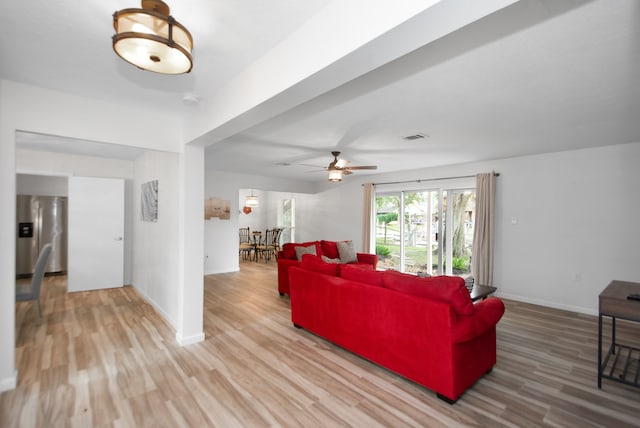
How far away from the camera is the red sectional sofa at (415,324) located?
2.22 m

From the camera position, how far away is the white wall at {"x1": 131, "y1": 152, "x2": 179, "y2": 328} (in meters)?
3.57

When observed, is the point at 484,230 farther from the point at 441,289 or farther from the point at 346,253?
the point at 441,289

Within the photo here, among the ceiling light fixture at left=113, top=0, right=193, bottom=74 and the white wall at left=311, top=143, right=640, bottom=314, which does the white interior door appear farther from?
the white wall at left=311, top=143, right=640, bottom=314

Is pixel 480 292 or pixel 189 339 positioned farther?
pixel 480 292

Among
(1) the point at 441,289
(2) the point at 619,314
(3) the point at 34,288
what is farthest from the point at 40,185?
(2) the point at 619,314

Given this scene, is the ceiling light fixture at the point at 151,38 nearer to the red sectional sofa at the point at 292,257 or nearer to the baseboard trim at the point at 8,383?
the baseboard trim at the point at 8,383

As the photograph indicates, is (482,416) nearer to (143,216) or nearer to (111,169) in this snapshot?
(143,216)

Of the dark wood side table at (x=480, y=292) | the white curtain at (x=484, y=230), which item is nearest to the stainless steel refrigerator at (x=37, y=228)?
the dark wood side table at (x=480, y=292)

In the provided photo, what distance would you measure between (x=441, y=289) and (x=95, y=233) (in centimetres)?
586

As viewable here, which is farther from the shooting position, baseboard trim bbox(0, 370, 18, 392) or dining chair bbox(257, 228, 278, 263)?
dining chair bbox(257, 228, 278, 263)

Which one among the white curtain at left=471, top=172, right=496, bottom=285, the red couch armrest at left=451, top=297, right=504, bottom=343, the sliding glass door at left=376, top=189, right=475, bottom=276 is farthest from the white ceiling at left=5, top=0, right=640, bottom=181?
the sliding glass door at left=376, top=189, right=475, bottom=276

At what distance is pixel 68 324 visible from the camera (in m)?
3.70

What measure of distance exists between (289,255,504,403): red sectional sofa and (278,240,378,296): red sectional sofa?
179cm

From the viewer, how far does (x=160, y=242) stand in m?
4.14
